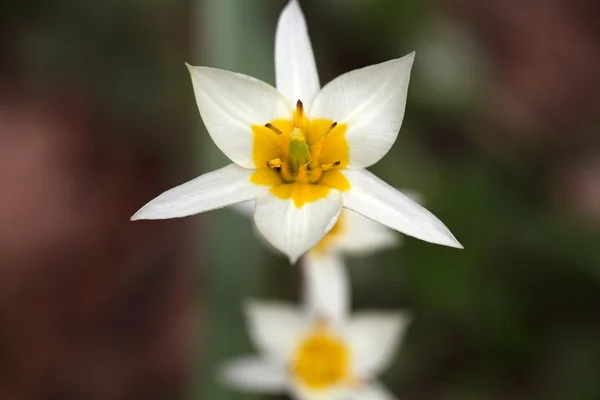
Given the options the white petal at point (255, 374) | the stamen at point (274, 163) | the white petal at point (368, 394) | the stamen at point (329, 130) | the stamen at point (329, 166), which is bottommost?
the white petal at point (368, 394)

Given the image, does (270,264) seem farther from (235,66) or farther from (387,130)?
(387,130)

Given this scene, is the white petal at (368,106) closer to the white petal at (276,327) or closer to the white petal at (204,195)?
the white petal at (204,195)

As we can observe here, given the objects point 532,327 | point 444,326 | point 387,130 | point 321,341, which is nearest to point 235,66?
point 321,341

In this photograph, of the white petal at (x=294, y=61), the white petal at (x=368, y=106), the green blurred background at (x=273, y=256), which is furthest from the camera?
the green blurred background at (x=273, y=256)

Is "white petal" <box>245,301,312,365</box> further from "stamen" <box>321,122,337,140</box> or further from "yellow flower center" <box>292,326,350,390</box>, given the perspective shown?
"stamen" <box>321,122,337,140</box>

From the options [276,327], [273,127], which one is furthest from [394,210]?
[276,327]

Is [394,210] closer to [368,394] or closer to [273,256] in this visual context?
[368,394]

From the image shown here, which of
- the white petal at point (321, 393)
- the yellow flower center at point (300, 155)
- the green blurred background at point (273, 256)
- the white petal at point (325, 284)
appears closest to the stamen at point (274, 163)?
the yellow flower center at point (300, 155)

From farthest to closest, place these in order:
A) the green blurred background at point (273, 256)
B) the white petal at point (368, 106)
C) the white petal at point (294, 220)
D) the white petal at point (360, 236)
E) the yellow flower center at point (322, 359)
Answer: the green blurred background at point (273, 256), the yellow flower center at point (322, 359), the white petal at point (360, 236), the white petal at point (368, 106), the white petal at point (294, 220)
